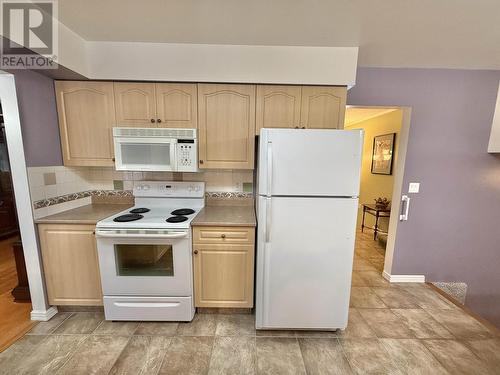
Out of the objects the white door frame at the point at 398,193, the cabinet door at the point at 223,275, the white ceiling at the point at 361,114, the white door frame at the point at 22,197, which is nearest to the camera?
the white door frame at the point at 22,197

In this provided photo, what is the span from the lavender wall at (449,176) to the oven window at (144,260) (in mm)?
2471

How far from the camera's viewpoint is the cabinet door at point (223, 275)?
190 centimetres

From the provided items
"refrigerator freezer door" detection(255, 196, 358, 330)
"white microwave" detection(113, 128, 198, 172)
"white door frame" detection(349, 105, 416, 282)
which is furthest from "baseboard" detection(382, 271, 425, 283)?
"white microwave" detection(113, 128, 198, 172)

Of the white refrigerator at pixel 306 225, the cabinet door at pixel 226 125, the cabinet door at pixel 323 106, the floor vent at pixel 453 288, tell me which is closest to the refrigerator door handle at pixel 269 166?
the white refrigerator at pixel 306 225

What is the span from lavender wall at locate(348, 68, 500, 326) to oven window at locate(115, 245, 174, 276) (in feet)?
8.11

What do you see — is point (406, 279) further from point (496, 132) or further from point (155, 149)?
point (155, 149)

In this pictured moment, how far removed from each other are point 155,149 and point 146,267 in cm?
106

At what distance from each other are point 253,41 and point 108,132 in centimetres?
160

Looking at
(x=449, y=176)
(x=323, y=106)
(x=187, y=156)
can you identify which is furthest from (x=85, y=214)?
(x=449, y=176)

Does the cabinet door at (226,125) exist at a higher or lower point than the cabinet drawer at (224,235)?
higher

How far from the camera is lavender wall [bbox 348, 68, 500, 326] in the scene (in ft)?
7.64

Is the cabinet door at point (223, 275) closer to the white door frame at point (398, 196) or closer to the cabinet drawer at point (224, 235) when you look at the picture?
the cabinet drawer at point (224, 235)

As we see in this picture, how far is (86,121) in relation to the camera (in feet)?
6.76

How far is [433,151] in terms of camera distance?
95.3 inches
